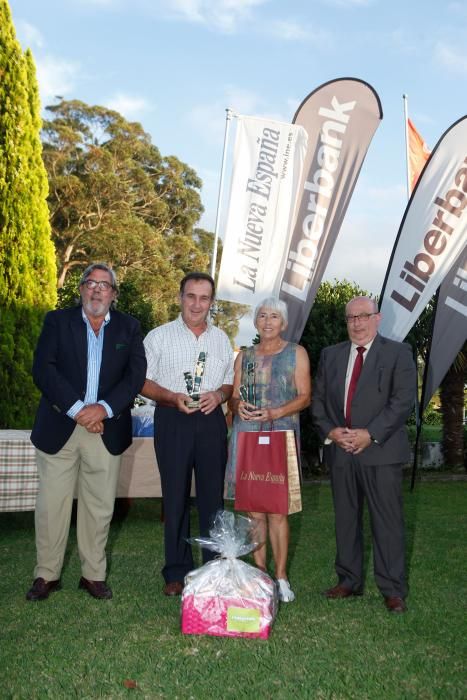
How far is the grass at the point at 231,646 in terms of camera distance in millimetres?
3205

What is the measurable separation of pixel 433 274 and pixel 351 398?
4777 millimetres

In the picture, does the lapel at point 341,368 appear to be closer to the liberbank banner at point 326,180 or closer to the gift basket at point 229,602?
the gift basket at point 229,602

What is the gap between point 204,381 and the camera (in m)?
4.73

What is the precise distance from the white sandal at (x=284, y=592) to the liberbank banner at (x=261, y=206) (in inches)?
→ 184

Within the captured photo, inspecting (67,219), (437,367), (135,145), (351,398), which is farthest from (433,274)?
(135,145)

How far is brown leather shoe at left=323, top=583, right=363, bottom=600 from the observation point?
4.66 meters

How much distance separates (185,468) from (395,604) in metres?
1.46

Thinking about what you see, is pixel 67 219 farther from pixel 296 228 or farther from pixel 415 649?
pixel 415 649

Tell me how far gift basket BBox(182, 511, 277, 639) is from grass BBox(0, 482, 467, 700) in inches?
3.0

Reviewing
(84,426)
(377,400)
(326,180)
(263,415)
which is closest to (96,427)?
(84,426)

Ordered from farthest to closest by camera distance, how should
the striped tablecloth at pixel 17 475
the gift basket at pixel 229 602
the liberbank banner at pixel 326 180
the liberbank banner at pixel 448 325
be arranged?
the liberbank banner at pixel 448 325 → the liberbank banner at pixel 326 180 → the striped tablecloth at pixel 17 475 → the gift basket at pixel 229 602

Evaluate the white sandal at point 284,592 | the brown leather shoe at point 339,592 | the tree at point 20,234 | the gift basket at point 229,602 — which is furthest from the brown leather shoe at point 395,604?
the tree at point 20,234

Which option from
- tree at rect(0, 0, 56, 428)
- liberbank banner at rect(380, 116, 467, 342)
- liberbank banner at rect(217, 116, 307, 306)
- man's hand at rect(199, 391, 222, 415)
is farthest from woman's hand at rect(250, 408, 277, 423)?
tree at rect(0, 0, 56, 428)

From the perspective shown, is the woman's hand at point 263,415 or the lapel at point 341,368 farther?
the lapel at point 341,368
